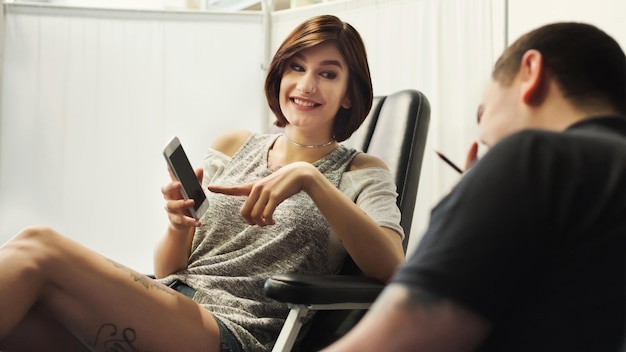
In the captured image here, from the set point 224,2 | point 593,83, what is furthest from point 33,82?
point 593,83

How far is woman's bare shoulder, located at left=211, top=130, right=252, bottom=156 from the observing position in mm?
1787

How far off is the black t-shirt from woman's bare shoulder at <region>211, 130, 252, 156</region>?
1.27 meters

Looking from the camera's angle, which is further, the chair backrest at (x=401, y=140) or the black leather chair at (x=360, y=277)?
the chair backrest at (x=401, y=140)

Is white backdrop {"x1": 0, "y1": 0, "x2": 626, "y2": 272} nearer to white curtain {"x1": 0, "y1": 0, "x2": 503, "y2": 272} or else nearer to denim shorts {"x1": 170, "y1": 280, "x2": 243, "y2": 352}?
white curtain {"x1": 0, "y1": 0, "x2": 503, "y2": 272}

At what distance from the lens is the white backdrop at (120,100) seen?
9.31ft

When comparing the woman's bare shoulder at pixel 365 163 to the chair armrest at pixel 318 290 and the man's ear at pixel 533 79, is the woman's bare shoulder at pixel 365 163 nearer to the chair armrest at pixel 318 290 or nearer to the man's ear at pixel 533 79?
the chair armrest at pixel 318 290

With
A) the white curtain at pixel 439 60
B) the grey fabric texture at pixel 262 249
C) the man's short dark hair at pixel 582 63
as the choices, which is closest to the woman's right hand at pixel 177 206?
the grey fabric texture at pixel 262 249

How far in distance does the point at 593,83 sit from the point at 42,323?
107 centimetres

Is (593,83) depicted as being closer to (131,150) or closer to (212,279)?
(212,279)

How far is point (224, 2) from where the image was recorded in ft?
10.7

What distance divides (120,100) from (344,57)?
57.5 inches

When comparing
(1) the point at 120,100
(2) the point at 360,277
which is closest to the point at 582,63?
(2) the point at 360,277

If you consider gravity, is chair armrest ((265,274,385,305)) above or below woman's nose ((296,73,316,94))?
below

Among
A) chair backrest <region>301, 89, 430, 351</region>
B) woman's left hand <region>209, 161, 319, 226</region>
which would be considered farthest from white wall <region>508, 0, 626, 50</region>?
woman's left hand <region>209, 161, 319, 226</region>
